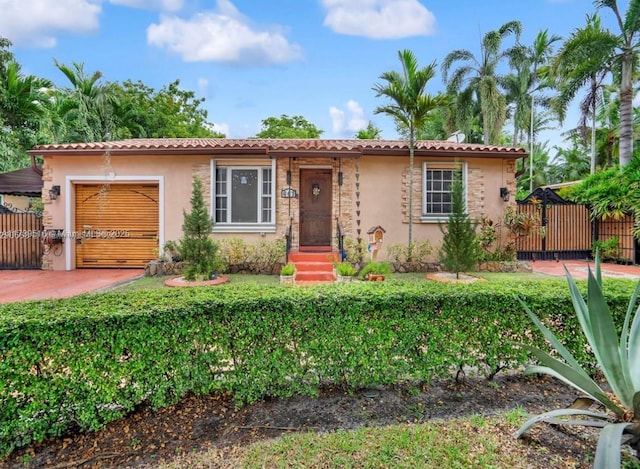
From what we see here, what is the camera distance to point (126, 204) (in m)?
9.92

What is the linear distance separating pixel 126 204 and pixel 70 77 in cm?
1181

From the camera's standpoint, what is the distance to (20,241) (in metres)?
9.80

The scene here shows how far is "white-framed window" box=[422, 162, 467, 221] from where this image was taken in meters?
9.92

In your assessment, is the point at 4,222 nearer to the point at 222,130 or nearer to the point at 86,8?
the point at 86,8

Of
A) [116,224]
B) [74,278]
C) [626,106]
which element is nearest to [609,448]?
[74,278]

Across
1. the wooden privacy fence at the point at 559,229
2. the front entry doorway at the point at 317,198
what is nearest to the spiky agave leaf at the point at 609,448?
the front entry doorway at the point at 317,198

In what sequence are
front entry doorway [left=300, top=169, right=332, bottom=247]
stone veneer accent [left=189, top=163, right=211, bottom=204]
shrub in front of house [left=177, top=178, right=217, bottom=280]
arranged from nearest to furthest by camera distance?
1. shrub in front of house [left=177, top=178, right=217, bottom=280]
2. stone veneer accent [left=189, top=163, right=211, bottom=204]
3. front entry doorway [left=300, top=169, right=332, bottom=247]

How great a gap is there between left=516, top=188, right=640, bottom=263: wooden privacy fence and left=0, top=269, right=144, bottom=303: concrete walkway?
40.1 feet

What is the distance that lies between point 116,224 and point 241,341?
9.15 meters

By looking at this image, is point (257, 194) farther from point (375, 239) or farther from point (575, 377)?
point (575, 377)

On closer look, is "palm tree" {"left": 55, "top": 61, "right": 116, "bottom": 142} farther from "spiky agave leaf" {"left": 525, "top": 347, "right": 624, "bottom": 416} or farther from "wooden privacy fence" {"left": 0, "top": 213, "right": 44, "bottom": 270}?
"spiky agave leaf" {"left": 525, "top": 347, "right": 624, "bottom": 416}

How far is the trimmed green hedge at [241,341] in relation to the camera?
7.86 ft

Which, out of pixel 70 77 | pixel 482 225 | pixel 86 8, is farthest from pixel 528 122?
pixel 70 77

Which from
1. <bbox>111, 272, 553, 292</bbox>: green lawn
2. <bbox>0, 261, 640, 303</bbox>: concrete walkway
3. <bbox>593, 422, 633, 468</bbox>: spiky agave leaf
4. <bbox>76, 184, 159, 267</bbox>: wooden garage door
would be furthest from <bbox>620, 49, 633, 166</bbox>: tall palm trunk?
<bbox>76, 184, 159, 267</bbox>: wooden garage door
